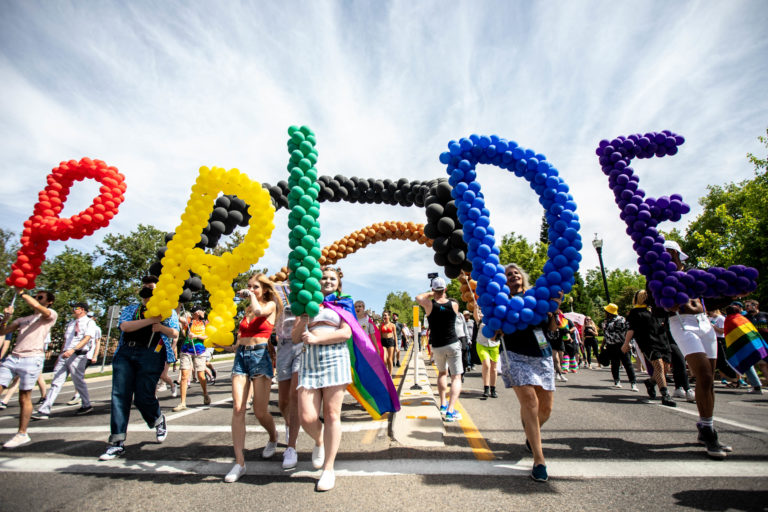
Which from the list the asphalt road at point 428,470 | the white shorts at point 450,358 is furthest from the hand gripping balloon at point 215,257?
the white shorts at point 450,358

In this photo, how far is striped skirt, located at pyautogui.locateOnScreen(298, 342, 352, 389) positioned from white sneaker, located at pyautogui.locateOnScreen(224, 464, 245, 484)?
3.24 ft

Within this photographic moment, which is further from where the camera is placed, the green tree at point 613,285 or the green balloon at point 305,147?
the green tree at point 613,285

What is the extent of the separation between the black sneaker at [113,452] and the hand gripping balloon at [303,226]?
2.82 metres

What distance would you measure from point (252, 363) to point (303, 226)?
155 centimetres

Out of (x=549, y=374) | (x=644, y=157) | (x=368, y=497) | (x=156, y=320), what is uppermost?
(x=644, y=157)

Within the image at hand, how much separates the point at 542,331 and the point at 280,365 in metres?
3.05

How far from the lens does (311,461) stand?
368 cm

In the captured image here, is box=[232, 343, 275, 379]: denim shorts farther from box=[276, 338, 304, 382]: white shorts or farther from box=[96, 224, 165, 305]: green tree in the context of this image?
box=[96, 224, 165, 305]: green tree

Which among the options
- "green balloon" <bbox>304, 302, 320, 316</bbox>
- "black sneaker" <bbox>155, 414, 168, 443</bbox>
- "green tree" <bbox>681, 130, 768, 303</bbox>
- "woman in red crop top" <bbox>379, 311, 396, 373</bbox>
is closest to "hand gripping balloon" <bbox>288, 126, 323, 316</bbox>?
"green balloon" <bbox>304, 302, 320, 316</bbox>

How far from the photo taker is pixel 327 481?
2.91 metres

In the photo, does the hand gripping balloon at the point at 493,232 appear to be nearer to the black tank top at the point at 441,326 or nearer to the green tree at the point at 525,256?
the black tank top at the point at 441,326

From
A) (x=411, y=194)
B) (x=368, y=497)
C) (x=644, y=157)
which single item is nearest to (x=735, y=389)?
(x=644, y=157)

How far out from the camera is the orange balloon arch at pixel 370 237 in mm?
8688

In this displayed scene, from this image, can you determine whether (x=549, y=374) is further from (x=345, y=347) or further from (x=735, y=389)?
(x=735, y=389)
